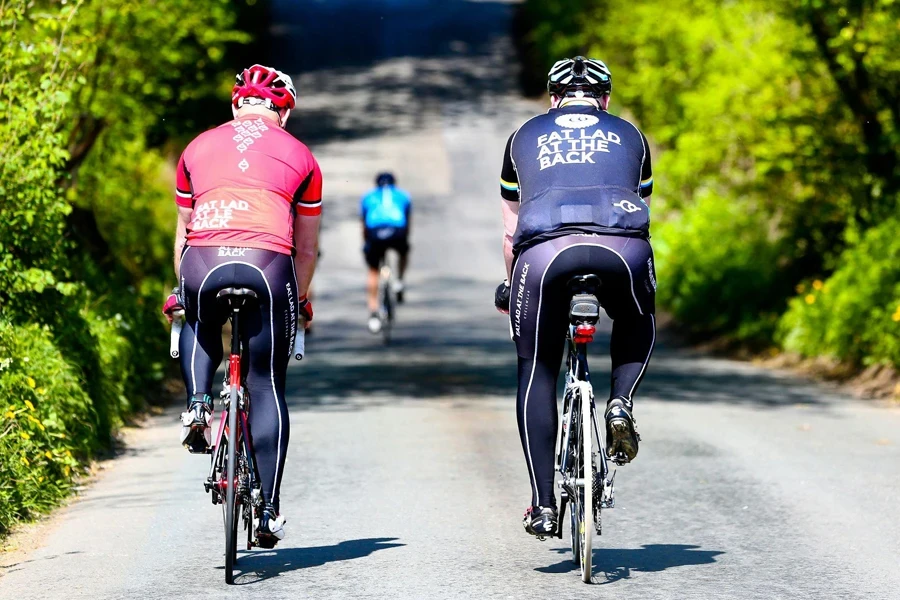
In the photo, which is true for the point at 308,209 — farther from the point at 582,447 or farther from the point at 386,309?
the point at 386,309

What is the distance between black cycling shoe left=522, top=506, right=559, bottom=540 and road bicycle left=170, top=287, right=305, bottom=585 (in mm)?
1159

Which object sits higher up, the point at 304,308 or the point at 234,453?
the point at 304,308

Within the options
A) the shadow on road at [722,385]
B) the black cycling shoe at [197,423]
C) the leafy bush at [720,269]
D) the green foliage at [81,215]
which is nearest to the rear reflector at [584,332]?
the black cycling shoe at [197,423]

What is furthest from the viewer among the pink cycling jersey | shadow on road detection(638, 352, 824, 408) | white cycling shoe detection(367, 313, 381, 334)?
white cycling shoe detection(367, 313, 381, 334)

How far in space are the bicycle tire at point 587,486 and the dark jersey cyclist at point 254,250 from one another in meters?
1.28

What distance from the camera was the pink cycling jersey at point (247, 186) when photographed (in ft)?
21.2

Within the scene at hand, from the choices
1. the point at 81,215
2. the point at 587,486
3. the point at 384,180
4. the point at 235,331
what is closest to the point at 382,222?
the point at 384,180

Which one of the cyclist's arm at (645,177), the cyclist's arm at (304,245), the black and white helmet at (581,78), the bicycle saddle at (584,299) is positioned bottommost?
the bicycle saddle at (584,299)

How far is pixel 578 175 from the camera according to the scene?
6.40 metres

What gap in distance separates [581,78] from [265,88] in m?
1.38

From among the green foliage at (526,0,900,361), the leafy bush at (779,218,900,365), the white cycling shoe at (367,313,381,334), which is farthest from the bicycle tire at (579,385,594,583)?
the white cycling shoe at (367,313,381,334)

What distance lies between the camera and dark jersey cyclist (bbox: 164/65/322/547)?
6441mm

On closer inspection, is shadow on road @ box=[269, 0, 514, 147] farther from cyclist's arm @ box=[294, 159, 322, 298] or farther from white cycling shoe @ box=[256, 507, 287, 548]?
white cycling shoe @ box=[256, 507, 287, 548]

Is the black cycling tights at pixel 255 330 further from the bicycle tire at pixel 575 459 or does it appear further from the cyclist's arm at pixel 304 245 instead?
the bicycle tire at pixel 575 459
